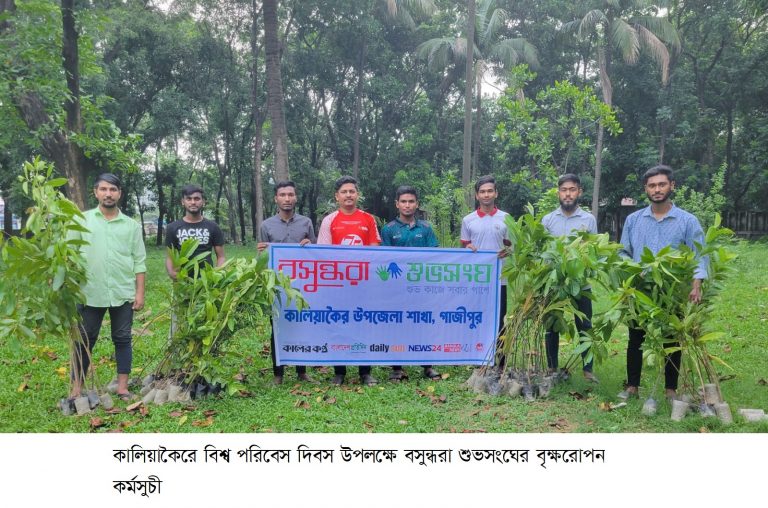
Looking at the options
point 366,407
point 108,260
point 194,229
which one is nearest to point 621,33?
point 194,229

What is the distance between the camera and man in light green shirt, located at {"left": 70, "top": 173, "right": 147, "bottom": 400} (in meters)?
3.89

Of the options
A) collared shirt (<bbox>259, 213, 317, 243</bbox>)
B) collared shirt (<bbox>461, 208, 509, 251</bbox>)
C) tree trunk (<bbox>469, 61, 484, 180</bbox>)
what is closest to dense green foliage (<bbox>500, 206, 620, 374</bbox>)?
collared shirt (<bbox>461, 208, 509, 251</bbox>)

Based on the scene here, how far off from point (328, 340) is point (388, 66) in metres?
19.4

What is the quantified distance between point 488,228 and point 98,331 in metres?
3.10

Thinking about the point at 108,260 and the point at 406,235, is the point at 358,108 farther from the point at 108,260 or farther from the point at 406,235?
the point at 108,260

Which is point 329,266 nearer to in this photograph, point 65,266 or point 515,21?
point 65,266

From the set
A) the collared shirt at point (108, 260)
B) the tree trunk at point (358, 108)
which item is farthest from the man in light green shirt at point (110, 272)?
the tree trunk at point (358, 108)

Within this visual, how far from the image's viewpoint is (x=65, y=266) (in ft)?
11.7

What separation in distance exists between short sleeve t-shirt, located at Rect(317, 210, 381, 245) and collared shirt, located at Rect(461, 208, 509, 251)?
881 mm

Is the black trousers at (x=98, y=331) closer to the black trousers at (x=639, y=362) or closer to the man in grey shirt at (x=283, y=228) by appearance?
the man in grey shirt at (x=283, y=228)

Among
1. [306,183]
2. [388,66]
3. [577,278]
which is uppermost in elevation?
[388,66]

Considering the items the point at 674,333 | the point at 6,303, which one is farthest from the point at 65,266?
the point at 674,333

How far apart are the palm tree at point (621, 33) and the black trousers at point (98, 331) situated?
16.8 metres

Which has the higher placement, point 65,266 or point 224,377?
point 65,266
